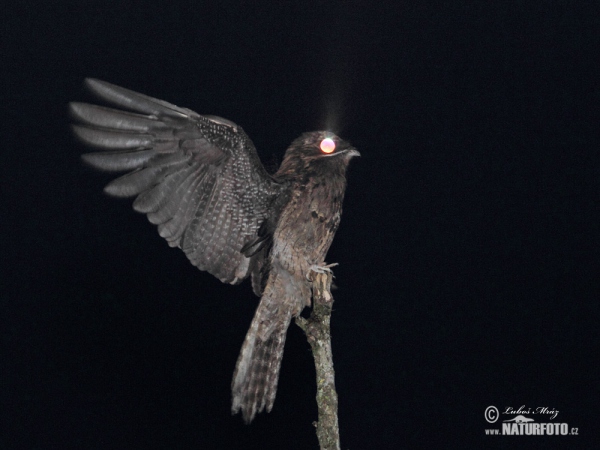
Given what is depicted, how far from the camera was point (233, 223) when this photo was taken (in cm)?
296

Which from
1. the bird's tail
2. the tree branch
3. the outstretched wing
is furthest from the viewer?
the bird's tail

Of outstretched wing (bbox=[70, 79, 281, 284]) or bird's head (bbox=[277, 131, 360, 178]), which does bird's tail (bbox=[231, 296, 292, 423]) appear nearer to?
outstretched wing (bbox=[70, 79, 281, 284])

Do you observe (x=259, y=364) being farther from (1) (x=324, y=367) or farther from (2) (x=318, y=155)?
(2) (x=318, y=155)

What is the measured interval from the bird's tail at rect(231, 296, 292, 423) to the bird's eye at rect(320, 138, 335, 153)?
741 mm

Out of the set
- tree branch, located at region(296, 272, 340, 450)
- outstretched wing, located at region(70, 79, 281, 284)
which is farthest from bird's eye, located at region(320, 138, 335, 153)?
tree branch, located at region(296, 272, 340, 450)

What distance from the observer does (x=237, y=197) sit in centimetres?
290

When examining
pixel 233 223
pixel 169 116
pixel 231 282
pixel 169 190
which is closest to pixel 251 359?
Result: pixel 231 282

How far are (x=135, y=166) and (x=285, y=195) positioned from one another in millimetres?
684

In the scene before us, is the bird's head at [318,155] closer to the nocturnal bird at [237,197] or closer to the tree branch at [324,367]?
the nocturnal bird at [237,197]

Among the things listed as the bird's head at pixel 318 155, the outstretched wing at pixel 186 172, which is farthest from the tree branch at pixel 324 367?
the bird's head at pixel 318 155

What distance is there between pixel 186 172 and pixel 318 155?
64 centimetres

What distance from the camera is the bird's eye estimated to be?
10.0ft

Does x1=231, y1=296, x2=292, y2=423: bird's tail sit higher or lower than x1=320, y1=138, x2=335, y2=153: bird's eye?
lower

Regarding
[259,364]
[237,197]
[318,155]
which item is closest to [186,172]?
[237,197]
